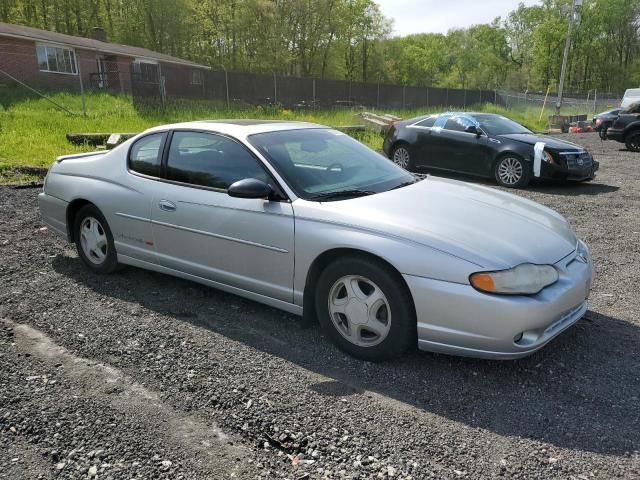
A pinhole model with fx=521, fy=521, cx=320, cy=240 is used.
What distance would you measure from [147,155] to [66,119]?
11963mm

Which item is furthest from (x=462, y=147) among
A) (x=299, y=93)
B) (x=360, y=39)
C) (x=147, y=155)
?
(x=360, y=39)

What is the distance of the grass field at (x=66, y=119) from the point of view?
10.6 m

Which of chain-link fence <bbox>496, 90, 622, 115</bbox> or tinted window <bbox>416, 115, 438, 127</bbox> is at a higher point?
tinted window <bbox>416, 115, 438, 127</bbox>

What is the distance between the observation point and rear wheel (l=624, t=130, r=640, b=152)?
619 inches

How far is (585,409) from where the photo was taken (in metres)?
2.83

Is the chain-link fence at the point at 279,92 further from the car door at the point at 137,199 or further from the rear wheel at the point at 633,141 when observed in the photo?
the car door at the point at 137,199

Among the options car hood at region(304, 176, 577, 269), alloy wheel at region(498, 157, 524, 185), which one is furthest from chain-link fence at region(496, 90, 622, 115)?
car hood at region(304, 176, 577, 269)

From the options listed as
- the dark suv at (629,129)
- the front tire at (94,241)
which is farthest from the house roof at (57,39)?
the dark suv at (629,129)

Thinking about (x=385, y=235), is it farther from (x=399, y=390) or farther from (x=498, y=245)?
(x=399, y=390)

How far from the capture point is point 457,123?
10453 mm

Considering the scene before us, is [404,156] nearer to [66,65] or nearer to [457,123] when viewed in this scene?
[457,123]

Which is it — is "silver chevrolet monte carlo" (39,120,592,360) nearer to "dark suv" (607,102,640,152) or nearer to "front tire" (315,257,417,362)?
"front tire" (315,257,417,362)

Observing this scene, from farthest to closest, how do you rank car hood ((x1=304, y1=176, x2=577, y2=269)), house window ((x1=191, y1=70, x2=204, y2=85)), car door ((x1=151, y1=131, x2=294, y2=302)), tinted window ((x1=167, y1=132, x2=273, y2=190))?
house window ((x1=191, y1=70, x2=204, y2=85))
tinted window ((x1=167, y1=132, x2=273, y2=190))
car door ((x1=151, y1=131, x2=294, y2=302))
car hood ((x1=304, y1=176, x2=577, y2=269))

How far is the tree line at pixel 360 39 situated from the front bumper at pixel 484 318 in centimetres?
3222
